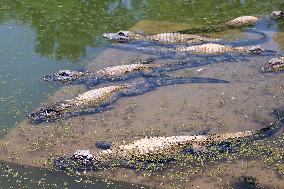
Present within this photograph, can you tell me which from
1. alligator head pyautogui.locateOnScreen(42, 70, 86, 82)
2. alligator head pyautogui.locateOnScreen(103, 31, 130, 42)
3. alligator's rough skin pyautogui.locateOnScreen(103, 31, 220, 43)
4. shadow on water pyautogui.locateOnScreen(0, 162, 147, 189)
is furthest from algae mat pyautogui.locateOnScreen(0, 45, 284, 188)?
alligator head pyautogui.locateOnScreen(103, 31, 130, 42)

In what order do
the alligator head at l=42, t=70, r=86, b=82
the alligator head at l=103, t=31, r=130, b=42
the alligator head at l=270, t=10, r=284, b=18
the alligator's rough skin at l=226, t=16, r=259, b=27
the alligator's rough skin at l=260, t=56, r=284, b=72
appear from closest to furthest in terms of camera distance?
the alligator head at l=42, t=70, r=86, b=82, the alligator's rough skin at l=260, t=56, r=284, b=72, the alligator head at l=103, t=31, r=130, b=42, the alligator's rough skin at l=226, t=16, r=259, b=27, the alligator head at l=270, t=10, r=284, b=18

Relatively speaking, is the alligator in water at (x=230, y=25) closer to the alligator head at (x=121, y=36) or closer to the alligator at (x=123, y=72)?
the alligator head at (x=121, y=36)

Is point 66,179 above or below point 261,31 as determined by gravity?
below

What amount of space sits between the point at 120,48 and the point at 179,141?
17.7ft

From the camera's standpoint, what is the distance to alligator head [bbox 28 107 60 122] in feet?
29.3

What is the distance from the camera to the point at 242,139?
8.03 metres

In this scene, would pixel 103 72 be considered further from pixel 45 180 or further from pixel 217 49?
pixel 45 180

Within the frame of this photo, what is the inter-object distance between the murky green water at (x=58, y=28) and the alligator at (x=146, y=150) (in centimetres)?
83

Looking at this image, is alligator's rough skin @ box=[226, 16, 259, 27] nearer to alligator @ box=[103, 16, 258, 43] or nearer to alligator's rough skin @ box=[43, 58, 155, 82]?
alligator @ box=[103, 16, 258, 43]

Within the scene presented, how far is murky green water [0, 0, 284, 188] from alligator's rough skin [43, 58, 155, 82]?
0.29 metres

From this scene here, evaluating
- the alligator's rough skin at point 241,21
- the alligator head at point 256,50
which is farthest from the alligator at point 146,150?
the alligator's rough skin at point 241,21

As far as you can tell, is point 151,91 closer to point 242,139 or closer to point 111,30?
point 242,139

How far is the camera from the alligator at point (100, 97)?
902cm

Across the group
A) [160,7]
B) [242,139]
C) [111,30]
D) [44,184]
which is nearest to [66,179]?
[44,184]
